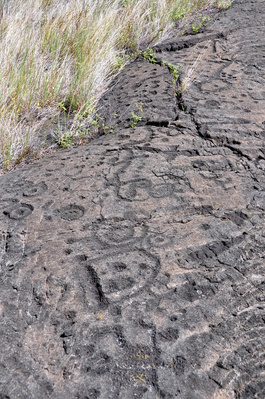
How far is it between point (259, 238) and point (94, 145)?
3.47 ft

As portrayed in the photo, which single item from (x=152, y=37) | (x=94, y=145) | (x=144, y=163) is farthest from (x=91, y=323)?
(x=152, y=37)

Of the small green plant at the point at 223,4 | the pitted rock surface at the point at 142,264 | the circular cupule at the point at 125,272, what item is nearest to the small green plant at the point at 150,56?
the pitted rock surface at the point at 142,264

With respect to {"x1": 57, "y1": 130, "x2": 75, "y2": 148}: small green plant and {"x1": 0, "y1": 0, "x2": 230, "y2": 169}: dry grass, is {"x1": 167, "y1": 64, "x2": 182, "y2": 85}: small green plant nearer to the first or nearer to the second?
{"x1": 0, "y1": 0, "x2": 230, "y2": 169}: dry grass

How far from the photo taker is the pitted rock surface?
1501 millimetres

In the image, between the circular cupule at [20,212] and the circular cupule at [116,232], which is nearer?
the circular cupule at [116,232]

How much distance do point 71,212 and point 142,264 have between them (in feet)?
1.42

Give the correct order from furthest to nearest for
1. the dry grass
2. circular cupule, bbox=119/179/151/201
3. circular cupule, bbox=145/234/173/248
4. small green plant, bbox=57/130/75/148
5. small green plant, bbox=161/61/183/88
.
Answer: small green plant, bbox=161/61/183/88 < the dry grass < small green plant, bbox=57/130/75/148 < circular cupule, bbox=119/179/151/201 < circular cupule, bbox=145/234/173/248

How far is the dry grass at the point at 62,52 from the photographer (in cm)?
311

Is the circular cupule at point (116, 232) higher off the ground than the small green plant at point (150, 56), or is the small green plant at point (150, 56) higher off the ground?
the circular cupule at point (116, 232)

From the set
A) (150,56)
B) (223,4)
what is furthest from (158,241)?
(223,4)

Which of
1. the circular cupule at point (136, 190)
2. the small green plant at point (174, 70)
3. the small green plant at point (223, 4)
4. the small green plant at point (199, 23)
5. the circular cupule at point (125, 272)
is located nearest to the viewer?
the circular cupule at point (125, 272)

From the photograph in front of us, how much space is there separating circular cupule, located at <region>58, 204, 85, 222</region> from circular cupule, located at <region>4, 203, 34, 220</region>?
13 centimetres

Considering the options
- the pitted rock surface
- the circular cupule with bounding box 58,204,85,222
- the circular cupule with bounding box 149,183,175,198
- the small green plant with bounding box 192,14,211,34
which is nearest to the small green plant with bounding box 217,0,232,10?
the small green plant with bounding box 192,14,211,34

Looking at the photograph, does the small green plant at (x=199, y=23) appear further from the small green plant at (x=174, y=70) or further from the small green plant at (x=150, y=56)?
the small green plant at (x=174, y=70)
